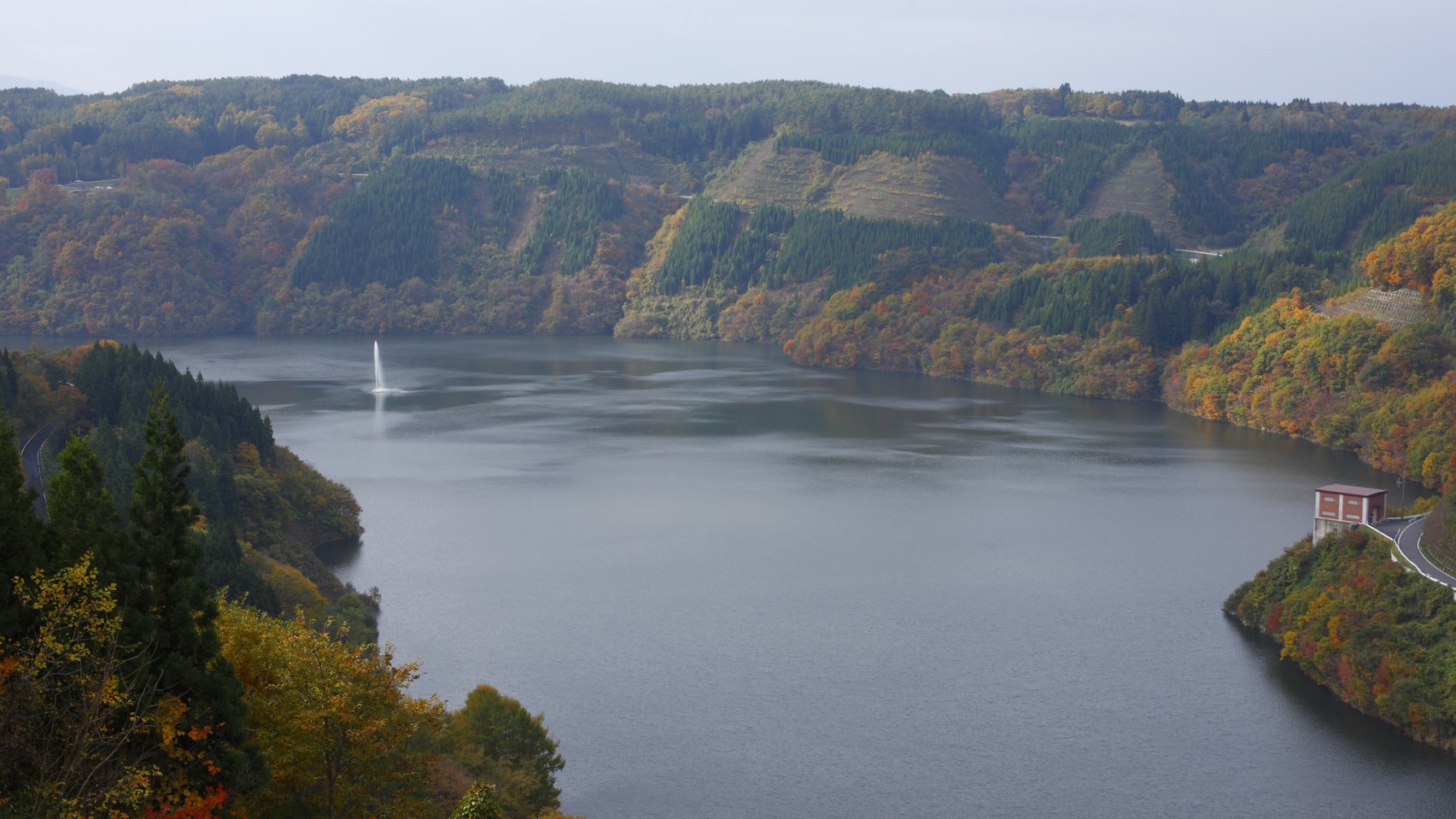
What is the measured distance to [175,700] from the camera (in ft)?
65.8

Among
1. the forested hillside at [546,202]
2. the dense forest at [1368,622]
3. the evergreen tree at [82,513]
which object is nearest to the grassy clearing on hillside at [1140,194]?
the forested hillside at [546,202]

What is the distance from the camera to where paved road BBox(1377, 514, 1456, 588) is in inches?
1625

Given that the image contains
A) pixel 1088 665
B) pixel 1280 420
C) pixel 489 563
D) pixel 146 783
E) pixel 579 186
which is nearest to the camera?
pixel 146 783

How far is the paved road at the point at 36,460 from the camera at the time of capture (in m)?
42.4

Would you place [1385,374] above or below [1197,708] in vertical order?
above

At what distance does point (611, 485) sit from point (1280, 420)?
42.7 m

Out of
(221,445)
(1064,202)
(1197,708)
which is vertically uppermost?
(1064,202)

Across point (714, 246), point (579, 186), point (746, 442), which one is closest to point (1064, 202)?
point (714, 246)

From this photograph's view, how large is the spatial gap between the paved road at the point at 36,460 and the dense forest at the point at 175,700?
17540 millimetres

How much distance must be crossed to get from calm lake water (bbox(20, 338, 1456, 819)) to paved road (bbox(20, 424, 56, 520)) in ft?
34.6

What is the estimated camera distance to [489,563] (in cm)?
5316

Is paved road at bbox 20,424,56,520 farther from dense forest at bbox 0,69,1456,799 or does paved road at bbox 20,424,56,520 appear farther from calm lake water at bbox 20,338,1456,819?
calm lake water at bbox 20,338,1456,819

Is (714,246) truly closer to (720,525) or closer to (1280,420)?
(1280,420)

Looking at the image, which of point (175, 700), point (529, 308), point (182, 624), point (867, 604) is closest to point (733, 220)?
point (529, 308)
